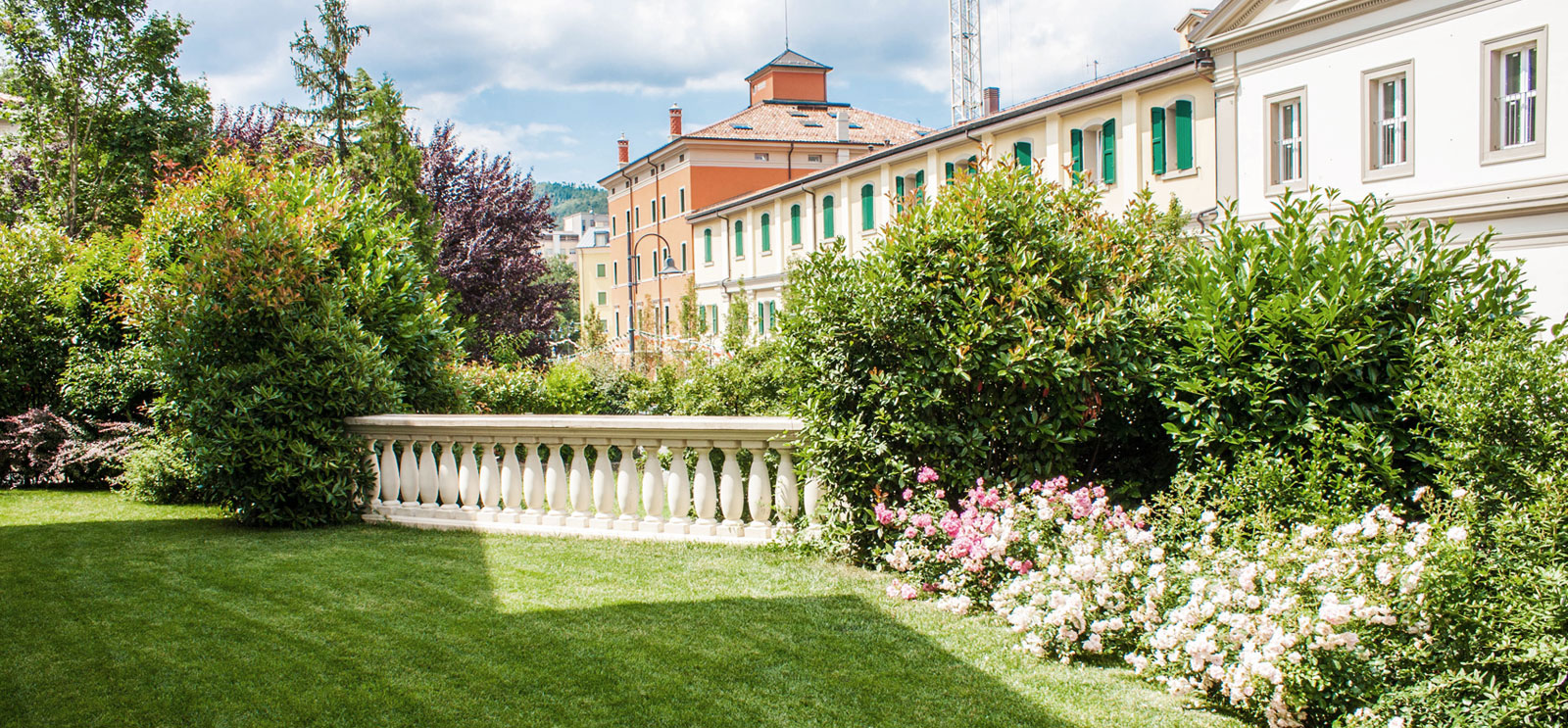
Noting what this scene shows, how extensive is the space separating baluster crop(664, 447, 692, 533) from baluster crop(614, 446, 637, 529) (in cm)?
31

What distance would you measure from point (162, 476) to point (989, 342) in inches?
322

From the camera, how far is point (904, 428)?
17.8ft

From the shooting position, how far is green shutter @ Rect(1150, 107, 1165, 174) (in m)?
24.2

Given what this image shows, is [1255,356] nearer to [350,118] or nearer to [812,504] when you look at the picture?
[812,504]

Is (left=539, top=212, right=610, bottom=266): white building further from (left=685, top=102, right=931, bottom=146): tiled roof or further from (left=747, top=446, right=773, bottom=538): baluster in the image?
(left=747, top=446, right=773, bottom=538): baluster

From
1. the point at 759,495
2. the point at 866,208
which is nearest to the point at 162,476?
the point at 759,495

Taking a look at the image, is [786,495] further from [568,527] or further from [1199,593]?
[1199,593]

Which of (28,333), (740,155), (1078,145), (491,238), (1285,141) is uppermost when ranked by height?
(740,155)

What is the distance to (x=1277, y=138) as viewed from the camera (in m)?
22.1

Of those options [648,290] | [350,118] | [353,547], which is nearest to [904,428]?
[353,547]

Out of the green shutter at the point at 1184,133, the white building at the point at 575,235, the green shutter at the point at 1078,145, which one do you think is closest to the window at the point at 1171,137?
the green shutter at the point at 1184,133

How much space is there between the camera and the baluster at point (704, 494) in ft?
21.0

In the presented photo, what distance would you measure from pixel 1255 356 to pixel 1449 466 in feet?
3.16

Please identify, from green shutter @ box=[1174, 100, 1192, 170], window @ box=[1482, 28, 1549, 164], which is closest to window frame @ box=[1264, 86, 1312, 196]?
green shutter @ box=[1174, 100, 1192, 170]
